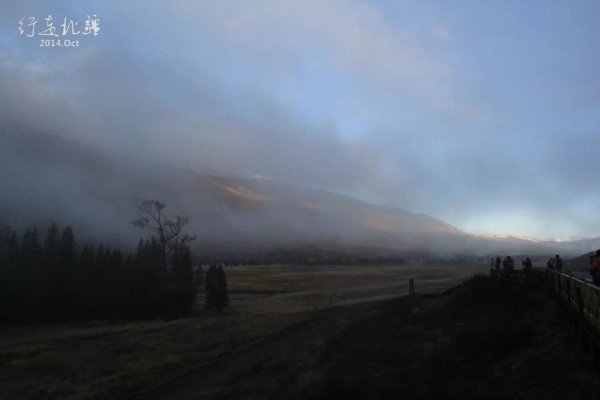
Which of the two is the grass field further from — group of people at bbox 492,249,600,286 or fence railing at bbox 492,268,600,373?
group of people at bbox 492,249,600,286

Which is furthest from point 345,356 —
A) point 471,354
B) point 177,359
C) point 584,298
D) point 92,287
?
point 92,287

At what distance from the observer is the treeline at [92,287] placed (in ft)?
213

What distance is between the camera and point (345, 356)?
22594 millimetres

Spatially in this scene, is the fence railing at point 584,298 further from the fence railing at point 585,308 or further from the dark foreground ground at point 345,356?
the dark foreground ground at point 345,356

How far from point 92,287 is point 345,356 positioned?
5640 cm

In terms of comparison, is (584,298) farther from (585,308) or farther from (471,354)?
(471,354)

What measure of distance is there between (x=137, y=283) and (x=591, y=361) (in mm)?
62924

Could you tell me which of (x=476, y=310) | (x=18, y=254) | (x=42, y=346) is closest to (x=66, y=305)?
(x=18, y=254)

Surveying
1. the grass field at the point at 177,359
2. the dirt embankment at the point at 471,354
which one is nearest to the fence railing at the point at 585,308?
the dirt embankment at the point at 471,354

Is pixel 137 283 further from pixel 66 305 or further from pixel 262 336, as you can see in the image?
pixel 262 336

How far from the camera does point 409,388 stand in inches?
571

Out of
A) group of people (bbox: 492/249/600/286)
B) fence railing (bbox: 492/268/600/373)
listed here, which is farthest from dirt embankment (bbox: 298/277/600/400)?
group of people (bbox: 492/249/600/286)

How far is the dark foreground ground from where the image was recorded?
1424 centimetres

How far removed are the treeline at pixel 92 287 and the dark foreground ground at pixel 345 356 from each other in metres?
20.9
